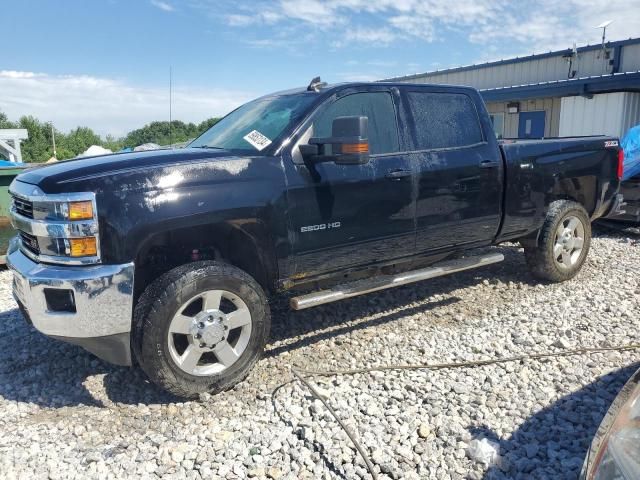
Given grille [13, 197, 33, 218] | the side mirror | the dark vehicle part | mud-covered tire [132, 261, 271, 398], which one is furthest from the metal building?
grille [13, 197, 33, 218]

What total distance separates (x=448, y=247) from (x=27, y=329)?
379cm

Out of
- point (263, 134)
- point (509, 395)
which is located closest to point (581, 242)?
point (509, 395)

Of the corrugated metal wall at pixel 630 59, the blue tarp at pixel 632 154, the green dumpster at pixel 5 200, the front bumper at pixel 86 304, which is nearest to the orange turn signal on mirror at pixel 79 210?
the front bumper at pixel 86 304

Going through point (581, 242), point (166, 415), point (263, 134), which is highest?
point (263, 134)

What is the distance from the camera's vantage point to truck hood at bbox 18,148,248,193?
3186 millimetres

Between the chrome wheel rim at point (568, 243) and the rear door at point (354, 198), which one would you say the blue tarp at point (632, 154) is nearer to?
the chrome wheel rim at point (568, 243)

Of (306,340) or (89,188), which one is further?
(306,340)

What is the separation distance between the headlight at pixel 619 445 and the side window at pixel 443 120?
2.76m

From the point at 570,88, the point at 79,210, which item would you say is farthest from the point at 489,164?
the point at 570,88

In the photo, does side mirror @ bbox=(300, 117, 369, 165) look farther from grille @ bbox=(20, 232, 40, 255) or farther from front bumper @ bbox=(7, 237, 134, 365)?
grille @ bbox=(20, 232, 40, 255)

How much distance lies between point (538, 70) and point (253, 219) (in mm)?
13890

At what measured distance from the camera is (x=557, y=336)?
14.3ft

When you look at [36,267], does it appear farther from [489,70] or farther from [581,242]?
[489,70]

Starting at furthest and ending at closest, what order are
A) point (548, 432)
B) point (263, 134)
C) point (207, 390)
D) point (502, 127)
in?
point (502, 127) → point (263, 134) → point (207, 390) → point (548, 432)
